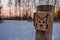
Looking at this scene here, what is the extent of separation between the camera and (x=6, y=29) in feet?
7.66

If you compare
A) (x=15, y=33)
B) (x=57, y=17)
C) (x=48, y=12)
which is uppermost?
(x=48, y=12)

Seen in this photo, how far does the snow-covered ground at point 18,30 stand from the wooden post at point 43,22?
144cm

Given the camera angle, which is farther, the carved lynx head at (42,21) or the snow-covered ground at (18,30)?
Result: the snow-covered ground at (18,30)

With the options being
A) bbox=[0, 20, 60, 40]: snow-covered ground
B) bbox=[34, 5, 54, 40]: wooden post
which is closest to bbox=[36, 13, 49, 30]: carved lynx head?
bbox=[34, 5, 54, 40]: wooden post

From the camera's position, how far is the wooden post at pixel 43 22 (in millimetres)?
721

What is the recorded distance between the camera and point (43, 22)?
2.46ft

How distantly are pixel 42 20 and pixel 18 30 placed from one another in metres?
1.66

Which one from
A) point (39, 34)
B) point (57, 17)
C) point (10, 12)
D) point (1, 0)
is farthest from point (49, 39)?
point (1, 0)

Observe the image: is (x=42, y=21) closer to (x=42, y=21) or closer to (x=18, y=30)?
(x=42, y=21)

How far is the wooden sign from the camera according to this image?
2.38 feet

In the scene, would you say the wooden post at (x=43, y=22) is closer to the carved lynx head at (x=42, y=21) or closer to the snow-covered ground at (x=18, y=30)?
the carved lynx head at (x=42, y=21)

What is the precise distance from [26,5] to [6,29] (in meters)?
0.52

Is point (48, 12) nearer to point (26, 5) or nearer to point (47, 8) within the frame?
point (47, 8)

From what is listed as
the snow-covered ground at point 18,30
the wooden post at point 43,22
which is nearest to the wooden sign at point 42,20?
the wooden post at point 43,22
